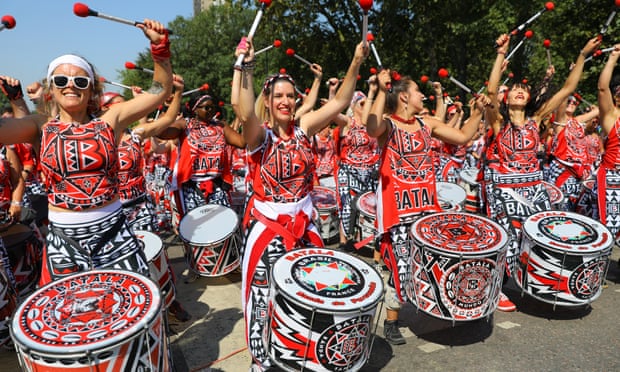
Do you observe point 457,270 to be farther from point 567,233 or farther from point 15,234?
point 15,234

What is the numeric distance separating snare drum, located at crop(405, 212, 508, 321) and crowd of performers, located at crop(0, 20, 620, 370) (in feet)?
0.85

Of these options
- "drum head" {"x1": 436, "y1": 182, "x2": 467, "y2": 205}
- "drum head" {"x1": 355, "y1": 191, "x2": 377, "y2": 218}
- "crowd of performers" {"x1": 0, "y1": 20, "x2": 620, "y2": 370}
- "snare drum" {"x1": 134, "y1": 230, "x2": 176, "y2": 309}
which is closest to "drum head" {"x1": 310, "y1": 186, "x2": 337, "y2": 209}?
"crowd of performers" {"x1": 0, "y1": 20, "x2": 620, "y2": 370}

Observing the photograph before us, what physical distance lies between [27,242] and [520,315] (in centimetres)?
445

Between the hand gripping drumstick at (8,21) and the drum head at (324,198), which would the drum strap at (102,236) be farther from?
the drum head at (324,198)

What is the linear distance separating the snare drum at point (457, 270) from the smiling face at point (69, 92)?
94.7 inches

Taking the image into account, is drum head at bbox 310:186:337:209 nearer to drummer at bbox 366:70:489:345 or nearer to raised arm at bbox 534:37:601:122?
drummer at bbox 366:70:489:345

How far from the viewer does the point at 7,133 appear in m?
2.56

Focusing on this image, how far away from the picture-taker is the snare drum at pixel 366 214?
5773 millimetres

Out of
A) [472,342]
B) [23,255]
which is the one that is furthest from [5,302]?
[472,342]

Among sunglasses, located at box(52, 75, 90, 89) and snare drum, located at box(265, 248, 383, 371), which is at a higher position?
sunglasses, located at box(52, 75, 90, 89)

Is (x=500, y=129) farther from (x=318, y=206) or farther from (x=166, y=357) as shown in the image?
(x=166, y=357)

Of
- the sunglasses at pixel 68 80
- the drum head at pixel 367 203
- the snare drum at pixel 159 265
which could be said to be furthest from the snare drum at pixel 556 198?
the sunglasses at pixel 68 80

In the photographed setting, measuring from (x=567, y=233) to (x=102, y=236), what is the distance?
370 cm

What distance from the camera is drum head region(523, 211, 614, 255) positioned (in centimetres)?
377
